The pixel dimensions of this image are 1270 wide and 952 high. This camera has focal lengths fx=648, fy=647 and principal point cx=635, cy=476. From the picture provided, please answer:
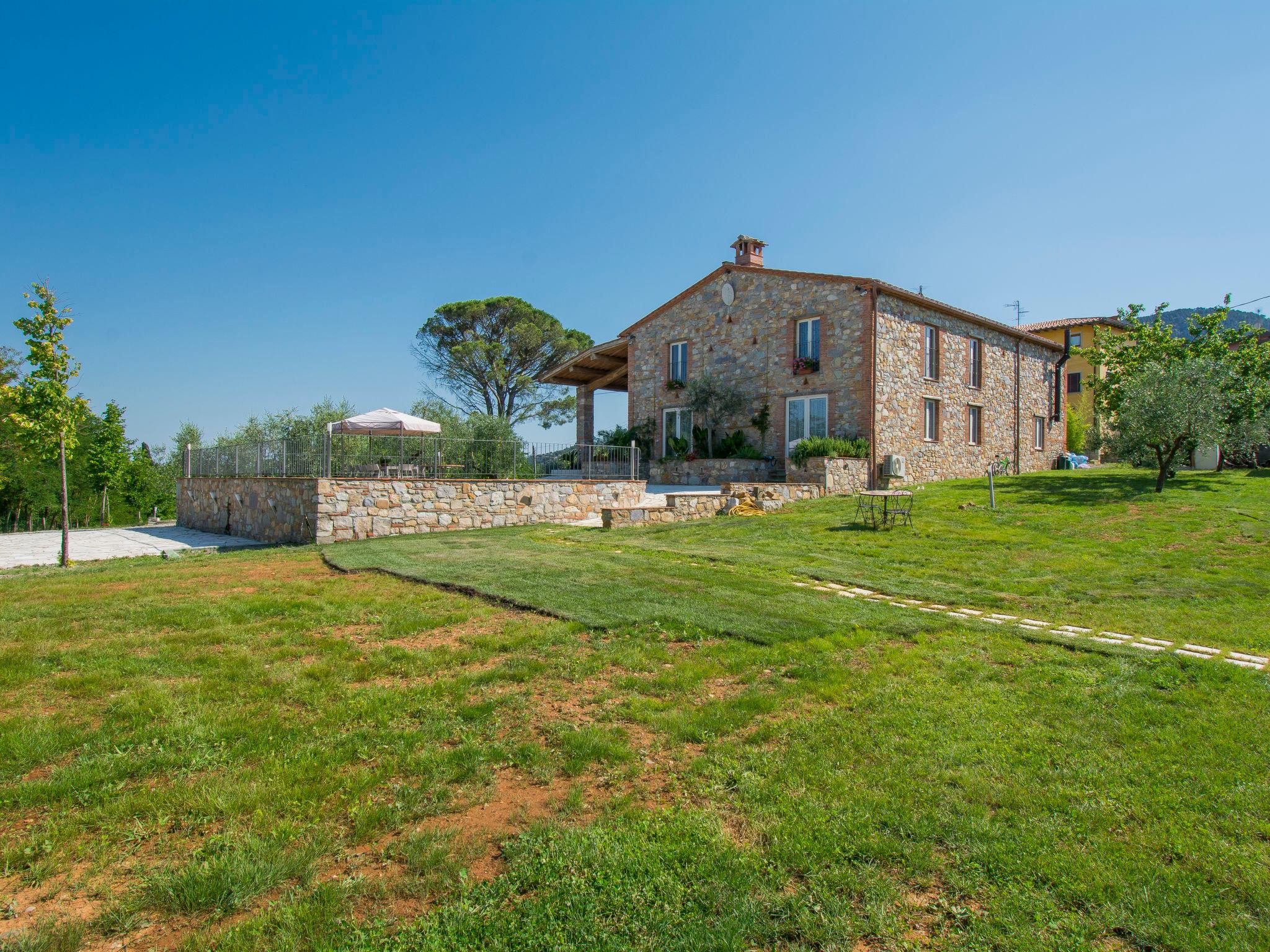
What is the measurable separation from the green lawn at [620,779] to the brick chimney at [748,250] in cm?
1826

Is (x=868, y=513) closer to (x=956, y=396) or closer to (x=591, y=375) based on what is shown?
(x=956, y=396)

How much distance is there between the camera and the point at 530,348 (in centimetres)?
3450

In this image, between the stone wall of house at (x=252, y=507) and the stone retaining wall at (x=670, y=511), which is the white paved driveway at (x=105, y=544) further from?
the stone retaining wall at (x=670, y=511)

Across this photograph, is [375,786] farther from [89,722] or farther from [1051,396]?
[1051,396]

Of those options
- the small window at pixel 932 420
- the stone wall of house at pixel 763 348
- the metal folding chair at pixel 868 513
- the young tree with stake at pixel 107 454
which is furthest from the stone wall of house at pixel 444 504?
the young tree with stake at pixel 107 454

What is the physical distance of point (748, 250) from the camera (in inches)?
876

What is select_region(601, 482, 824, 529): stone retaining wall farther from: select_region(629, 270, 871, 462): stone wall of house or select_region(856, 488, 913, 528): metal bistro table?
select_region(629, 270, 871, 462): stone wall of house

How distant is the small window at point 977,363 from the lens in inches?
883

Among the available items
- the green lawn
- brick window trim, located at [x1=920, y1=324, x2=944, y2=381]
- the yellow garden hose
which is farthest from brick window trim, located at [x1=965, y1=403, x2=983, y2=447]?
the green lawn

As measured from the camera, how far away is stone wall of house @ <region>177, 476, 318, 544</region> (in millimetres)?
12211

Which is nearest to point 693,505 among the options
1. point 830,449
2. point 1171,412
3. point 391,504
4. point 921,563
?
point 921,563

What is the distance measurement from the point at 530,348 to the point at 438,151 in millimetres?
19594

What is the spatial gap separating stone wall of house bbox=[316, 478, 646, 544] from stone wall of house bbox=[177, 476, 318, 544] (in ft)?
1.19

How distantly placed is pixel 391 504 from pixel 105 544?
23.2 feet
